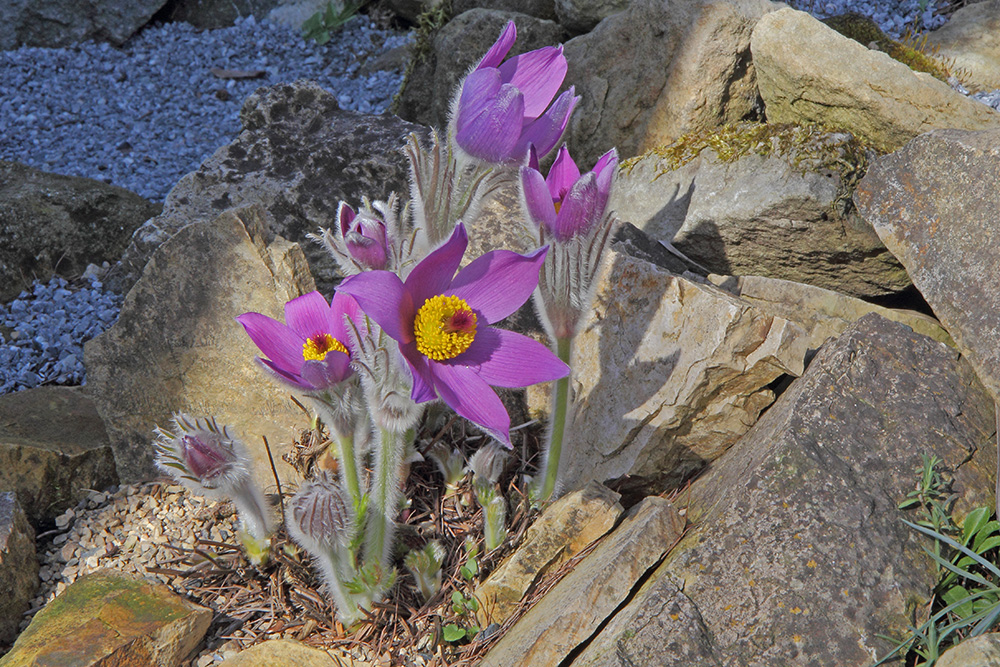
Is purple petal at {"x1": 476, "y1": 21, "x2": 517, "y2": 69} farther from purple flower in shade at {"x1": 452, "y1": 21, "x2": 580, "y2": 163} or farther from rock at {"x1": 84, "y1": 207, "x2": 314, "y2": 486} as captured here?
rock at {"x1": 84, "y1": 207, "x2": 314, "y2": 486}

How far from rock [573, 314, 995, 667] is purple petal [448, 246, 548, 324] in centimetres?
88

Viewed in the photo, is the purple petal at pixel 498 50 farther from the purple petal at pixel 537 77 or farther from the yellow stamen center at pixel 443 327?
the yellow stamen center at pixel 443 327

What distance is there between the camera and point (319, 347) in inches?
90.7

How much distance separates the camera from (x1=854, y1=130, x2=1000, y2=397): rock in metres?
2.85

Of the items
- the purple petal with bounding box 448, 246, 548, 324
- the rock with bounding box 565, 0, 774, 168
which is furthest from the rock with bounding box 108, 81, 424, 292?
the purple petal with bounding box 448, 246, 548, 324

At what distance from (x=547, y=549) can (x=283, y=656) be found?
2.88 feet

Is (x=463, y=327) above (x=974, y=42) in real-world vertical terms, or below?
below

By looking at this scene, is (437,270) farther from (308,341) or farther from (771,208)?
(771,208)

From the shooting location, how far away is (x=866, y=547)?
7.34 feet

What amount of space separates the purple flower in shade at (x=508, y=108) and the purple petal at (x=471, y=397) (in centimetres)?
64

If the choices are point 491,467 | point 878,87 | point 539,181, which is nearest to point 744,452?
point 491,467

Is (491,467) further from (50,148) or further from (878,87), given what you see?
(50,148)

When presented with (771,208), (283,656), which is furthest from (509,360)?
(771,208)

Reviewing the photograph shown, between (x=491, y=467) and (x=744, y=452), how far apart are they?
0.82 metres
